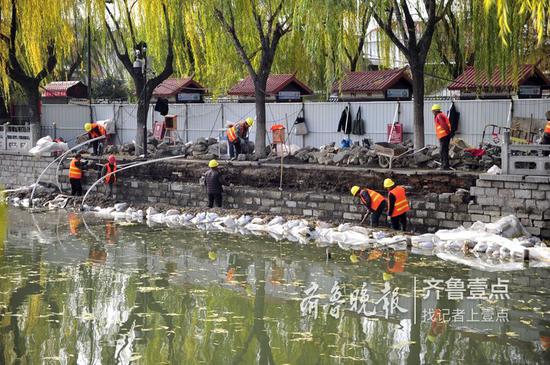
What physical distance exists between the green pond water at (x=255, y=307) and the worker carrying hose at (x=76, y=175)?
5.33 meters

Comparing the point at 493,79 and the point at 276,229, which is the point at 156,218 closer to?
the point at 276,229

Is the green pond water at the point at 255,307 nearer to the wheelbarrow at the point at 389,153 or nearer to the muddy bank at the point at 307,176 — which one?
the muddy bank at the point at 307,176

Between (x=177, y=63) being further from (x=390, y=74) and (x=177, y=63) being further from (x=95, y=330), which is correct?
(x=95, y=330)

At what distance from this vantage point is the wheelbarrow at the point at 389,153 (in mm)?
17892

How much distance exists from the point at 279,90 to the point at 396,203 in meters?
9.95

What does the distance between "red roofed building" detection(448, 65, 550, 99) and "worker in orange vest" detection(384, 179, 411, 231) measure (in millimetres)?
6033

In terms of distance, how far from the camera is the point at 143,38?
25.3 m

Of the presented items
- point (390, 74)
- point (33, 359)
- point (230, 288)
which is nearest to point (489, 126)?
point (390, 74)

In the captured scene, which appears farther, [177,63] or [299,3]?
[177,63]

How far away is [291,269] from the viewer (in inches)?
551

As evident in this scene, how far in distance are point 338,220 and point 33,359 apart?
8.97 metres

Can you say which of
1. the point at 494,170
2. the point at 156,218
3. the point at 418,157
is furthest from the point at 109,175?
the point at 494,170

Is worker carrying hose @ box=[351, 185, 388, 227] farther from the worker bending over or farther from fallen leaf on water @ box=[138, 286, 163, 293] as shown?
fallen leaf on water @ box=[138, 286, 163, 293]

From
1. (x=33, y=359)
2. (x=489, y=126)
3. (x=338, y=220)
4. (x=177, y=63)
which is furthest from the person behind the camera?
(x=177, y=63)
